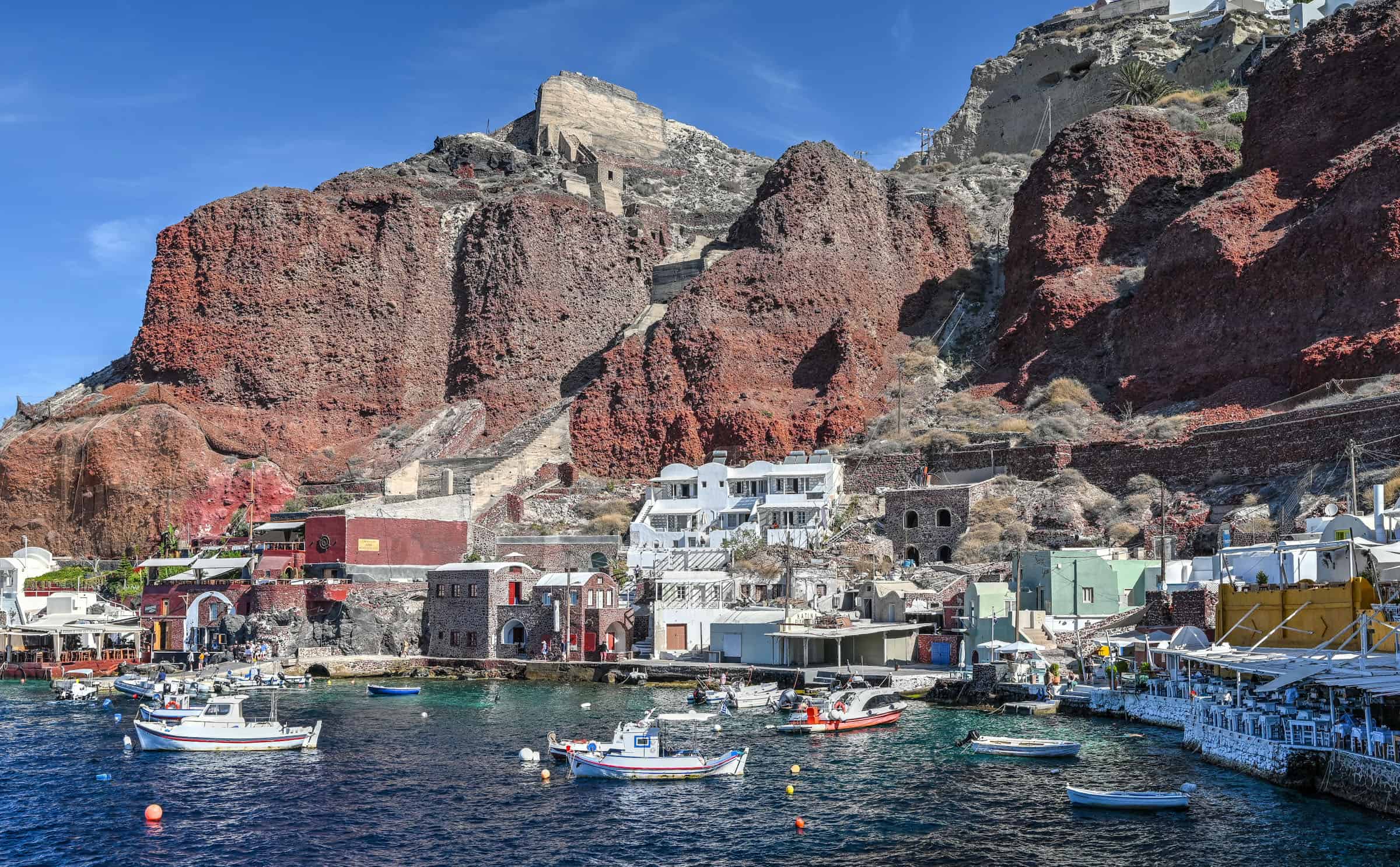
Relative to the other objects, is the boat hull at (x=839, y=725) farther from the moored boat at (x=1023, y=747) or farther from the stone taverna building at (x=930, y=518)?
the stone taverna building at (x=930, y=518)

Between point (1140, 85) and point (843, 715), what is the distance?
3012 inches

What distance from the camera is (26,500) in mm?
87750

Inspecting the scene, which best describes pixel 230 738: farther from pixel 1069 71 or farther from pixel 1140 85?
pixel 1069 71

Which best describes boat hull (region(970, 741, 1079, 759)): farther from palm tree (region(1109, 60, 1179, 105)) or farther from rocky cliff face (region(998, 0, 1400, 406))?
palm tree (region(1109, 60, 1179, 105))

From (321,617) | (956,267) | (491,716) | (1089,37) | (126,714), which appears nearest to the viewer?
→ (491,716)

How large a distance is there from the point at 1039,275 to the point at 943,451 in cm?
1831

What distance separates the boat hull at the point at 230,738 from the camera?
4647 centimetres

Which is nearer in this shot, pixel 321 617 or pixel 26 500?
pixel 321 617

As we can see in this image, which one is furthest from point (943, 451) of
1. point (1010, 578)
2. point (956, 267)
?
point (956, 267)

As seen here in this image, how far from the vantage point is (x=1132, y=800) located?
3497cm

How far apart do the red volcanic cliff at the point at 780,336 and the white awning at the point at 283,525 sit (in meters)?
18.3

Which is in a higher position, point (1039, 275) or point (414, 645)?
point (1039, 275)

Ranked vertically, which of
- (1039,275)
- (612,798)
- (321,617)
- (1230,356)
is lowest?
(612,798)

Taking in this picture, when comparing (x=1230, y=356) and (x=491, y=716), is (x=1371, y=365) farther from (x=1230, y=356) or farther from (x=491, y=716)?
(x=491, y=716)
